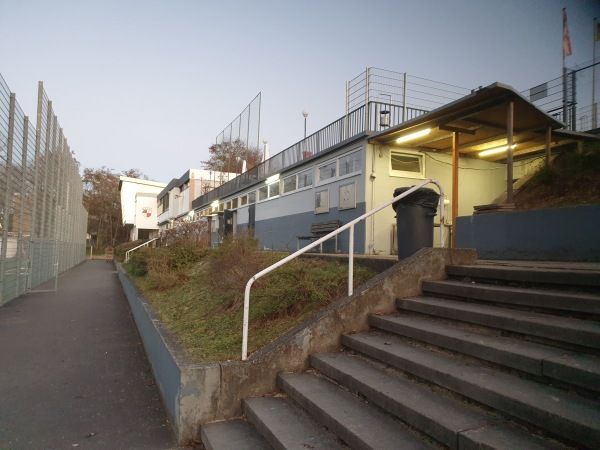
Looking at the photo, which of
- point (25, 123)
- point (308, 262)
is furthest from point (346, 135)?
point (25, 123)

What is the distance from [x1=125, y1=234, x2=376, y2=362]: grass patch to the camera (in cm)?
475

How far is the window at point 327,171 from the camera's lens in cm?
1254

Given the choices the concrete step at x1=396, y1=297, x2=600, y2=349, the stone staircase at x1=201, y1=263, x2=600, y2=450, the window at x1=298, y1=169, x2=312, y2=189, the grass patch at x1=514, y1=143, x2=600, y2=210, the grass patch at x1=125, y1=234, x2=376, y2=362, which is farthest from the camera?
the window at x1=298, y1=169, x2=312, y2=189

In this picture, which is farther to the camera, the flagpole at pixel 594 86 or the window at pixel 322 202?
the window at pixel 322 202

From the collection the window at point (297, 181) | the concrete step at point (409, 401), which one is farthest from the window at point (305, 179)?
the concrete step at point (409, 401)

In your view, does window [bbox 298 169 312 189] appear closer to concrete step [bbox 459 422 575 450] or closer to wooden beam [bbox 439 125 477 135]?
wooden beam [bbox 439 125 477 135]

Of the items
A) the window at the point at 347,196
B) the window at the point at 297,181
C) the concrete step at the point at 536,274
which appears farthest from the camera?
the window at the point at 297,181

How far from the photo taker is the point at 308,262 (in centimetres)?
681

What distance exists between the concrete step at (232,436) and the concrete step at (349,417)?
45 cm

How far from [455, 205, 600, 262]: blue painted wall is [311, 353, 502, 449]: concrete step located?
3.82 m

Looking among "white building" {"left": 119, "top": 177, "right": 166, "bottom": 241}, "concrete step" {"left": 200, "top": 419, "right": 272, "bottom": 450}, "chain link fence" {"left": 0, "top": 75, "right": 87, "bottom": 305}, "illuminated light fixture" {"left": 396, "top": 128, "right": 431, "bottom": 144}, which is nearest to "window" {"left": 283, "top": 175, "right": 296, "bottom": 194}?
"illuminated light fixture" {"left": 396, "top": 128, "right": 431, "bottom": 144}

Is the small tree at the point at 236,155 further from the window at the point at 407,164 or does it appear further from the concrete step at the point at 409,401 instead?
the concrete step at the point at 409,401

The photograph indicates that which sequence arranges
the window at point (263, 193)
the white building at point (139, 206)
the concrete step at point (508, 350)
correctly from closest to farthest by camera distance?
the concrete step at point (508, 350)
the window at point (263, 193)
the white building at point (139, 206)

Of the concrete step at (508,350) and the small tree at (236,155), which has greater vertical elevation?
the small tree at (236,155)
